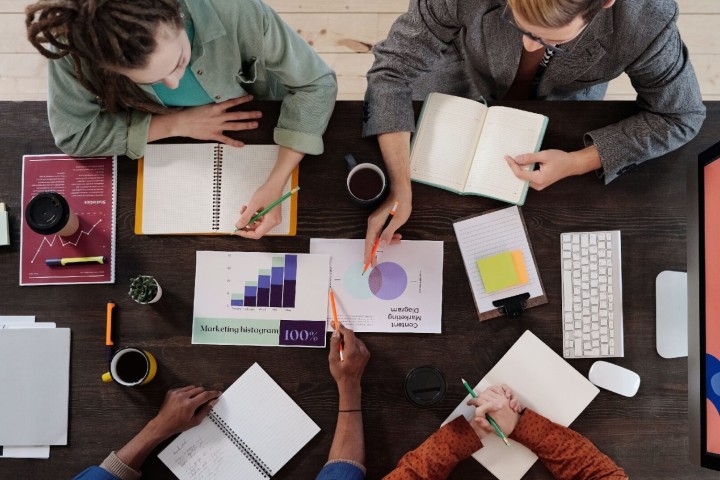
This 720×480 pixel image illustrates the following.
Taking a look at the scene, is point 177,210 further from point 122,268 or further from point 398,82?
point 398,82

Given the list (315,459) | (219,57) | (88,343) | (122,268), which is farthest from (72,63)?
(315,459)

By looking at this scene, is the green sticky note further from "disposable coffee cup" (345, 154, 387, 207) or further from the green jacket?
the green jacket

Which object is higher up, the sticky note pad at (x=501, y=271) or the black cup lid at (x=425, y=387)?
the sticky note pad at (x=501, y=271)

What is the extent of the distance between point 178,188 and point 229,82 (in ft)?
0.90

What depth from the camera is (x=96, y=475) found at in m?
1.17

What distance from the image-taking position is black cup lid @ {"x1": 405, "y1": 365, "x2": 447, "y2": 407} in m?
1.23

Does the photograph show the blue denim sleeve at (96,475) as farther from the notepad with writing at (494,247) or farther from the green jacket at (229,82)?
the notepad with writing at (494,247)

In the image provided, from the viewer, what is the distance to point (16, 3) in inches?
86.0

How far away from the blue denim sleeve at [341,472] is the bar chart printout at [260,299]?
0.26 metres

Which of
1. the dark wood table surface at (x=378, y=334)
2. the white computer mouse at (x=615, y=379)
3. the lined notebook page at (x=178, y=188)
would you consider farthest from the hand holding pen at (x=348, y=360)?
the white computer mouse at (x=615, y=379)

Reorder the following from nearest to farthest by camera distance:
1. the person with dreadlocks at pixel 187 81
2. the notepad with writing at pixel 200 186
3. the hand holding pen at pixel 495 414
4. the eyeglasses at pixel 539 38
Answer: the person with dreadlocks at pixel 187 81 → the eyeglasses at pixel 539 38 → the hand holding pen at pixel 495 414 → the notepad with writing at pixel 200 186

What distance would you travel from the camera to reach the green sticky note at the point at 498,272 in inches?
49.4

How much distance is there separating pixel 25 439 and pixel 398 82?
3.84ft

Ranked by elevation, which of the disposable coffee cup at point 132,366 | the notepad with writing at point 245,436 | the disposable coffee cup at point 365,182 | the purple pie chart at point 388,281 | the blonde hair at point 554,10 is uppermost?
the blonde hair at point 554,10
